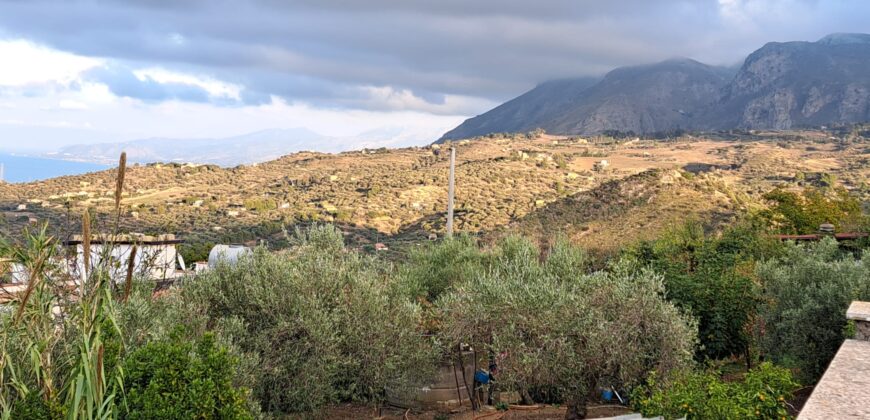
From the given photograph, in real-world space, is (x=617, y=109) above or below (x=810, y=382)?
above

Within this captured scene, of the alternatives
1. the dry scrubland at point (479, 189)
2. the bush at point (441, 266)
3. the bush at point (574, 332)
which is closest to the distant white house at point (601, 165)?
the dry scrubland at point (479, 189)

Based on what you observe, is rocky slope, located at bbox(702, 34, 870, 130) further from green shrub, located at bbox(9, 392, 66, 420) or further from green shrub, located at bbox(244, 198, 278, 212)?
green shrub, located at bbox(9, 392, 66, 420)

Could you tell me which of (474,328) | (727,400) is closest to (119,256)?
(474,328)

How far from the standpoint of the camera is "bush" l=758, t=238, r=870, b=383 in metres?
9.52

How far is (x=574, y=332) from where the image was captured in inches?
373

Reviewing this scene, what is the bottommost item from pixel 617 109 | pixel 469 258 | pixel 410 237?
pixel 410 237

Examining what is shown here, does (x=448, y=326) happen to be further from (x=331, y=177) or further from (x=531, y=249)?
(x=331, y=177)

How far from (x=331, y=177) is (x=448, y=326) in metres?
58.4

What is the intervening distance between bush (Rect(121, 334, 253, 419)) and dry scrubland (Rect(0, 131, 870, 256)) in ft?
74.6

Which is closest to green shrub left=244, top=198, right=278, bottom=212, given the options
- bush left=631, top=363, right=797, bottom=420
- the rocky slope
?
bush left=631, top=363, right=797, bottom=420

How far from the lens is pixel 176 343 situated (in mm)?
6695

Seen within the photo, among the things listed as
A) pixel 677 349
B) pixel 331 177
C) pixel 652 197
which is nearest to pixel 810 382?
pixel 677 349

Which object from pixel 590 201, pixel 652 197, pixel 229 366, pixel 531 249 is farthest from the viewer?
pixel 590 201

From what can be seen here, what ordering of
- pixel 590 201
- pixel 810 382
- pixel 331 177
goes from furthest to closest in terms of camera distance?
pixel 331 177
pixel 590 201
pixel 810 382
